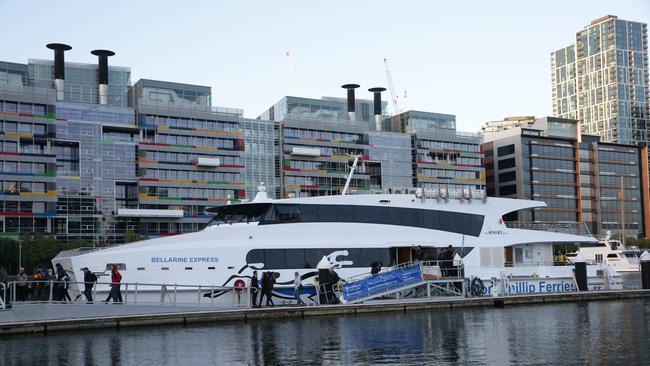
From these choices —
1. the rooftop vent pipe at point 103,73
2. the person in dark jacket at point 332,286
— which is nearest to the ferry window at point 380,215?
the person in dark jacket at point 332,286

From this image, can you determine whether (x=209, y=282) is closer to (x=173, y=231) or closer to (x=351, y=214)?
(x=351, y=214)

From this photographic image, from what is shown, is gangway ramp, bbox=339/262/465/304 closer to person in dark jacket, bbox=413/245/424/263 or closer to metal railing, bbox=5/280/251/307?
person in dark jacket, bbox=413/245/424/263

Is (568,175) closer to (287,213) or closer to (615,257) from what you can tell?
(615,257)

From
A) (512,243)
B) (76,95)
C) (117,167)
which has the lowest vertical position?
(512,243)

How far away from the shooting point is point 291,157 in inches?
4259

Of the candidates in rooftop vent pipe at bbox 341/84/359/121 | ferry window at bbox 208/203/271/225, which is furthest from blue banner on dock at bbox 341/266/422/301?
rooftop vent pipe at bbox 341/84/359/121

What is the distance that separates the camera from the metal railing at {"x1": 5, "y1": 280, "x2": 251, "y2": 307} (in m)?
24.1

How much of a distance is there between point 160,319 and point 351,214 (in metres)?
9.04

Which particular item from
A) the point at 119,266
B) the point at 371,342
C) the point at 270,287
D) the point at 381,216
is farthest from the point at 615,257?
the point at 371,342

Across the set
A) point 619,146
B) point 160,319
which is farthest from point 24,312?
point 619,146

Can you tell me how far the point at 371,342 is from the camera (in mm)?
17891

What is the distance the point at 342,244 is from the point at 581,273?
448 inches

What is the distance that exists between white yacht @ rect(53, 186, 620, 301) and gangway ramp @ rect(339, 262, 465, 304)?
1011mm

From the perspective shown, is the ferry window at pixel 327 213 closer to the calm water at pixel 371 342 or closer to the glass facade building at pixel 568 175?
the calm water at pixel 371 342
